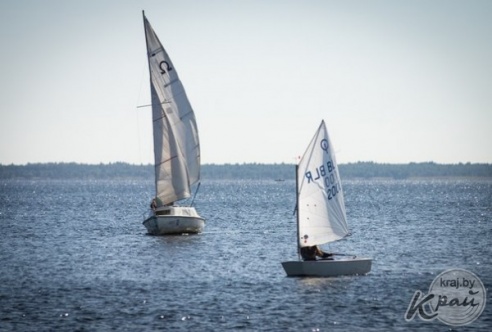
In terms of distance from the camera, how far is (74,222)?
10344cm

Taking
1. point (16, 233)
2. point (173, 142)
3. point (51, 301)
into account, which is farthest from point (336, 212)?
point (16, 233)

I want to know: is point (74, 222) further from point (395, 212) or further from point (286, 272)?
point (286, 272)

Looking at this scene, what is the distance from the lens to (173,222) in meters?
75.0

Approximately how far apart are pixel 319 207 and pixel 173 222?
24.2 metres

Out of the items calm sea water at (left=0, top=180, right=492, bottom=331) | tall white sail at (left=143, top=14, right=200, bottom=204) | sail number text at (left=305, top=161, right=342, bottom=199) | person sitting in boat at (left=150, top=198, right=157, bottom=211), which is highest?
tall white sail at (left=143, top=14, right=200, bottom=204)

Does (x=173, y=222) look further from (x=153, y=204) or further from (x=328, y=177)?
(x=328, y=177)

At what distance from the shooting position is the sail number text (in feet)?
172

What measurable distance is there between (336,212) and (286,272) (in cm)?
461

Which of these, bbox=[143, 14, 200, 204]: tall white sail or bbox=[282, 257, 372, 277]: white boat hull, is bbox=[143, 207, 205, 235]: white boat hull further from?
bbox=[282, 257, 372, 277]: white boat hull

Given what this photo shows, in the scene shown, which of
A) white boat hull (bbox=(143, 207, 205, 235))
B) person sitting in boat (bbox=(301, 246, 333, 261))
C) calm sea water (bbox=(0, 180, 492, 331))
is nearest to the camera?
calm sea water (bbox=(0, 180, 492, 331))

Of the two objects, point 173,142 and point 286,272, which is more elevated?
point 173,142
